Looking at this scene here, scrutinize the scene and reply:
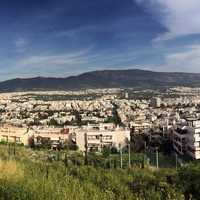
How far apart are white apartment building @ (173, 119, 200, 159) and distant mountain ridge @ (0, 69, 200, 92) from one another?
145m

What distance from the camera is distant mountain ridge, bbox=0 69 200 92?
602ft

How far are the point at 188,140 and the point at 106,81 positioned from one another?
15944cm

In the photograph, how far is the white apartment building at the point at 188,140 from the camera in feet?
92.9

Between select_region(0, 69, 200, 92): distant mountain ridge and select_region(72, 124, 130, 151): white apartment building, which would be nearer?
select_region(72, 124, 130, 151): white apartment building

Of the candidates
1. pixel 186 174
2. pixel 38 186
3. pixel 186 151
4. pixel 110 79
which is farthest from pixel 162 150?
pixel 110 79

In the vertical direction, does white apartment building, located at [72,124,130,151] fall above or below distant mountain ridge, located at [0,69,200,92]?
below

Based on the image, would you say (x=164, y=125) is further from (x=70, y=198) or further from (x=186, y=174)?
(x=70, y=198)

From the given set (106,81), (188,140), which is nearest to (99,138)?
(188,140)

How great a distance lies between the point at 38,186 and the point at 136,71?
194781 mm

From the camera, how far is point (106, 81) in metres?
190

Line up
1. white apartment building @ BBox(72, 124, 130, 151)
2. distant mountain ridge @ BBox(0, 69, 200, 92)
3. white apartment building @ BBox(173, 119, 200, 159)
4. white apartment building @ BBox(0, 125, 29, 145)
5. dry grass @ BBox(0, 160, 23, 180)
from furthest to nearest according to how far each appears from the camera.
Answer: distant mountain ridge @ BBox(0, 69, 200, 92) < white apartment building @ BBox(0, 125, 29, 145) < white apartment building @ BBox(72, 124, 130, 151) < white apartment building @ BBox(173, 119, 200, 159) < dry grass @ BBox(0, 160, 23, 180)

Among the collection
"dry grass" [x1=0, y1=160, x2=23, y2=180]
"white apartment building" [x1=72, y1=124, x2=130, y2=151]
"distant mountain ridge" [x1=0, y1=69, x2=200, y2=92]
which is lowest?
"white apartment building" [x1=72, y1=124, x2=130, y2=151]

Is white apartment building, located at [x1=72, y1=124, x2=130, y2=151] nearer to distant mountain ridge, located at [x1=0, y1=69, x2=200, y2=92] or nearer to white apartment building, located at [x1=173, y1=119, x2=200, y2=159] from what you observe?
white apartment building, located at [x1=173, y1=119, x2=200, y2=159]

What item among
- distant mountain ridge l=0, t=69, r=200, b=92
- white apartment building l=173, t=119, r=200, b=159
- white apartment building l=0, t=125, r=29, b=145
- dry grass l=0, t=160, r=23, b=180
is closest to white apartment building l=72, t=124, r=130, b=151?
white apartment building l=173, t=119, r=200, b=159
